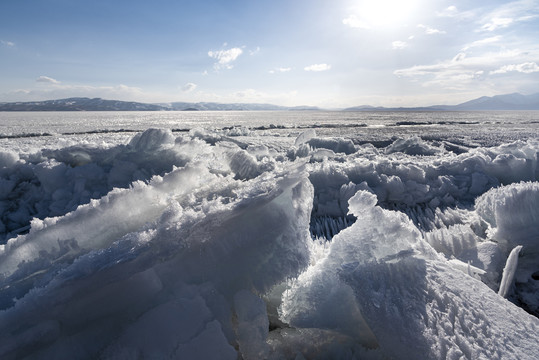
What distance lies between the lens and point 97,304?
1.37m

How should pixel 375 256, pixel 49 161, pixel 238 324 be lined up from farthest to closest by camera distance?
pixel 49 161
pixel 375 256
pixel 238 324

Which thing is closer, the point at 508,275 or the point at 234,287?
the point at 234,287

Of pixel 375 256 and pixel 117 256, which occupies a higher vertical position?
pixel 117 256

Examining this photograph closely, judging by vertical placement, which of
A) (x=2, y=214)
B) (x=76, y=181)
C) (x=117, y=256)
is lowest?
(x=2, y=214)

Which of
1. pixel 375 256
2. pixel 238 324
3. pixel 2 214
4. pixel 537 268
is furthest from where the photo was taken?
pixel 2 214

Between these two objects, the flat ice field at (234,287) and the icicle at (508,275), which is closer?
the flat ice field at (234,287)

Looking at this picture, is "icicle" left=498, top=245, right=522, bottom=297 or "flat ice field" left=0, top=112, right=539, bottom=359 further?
"icicle" left=498, top=245, right=522, bottom=297

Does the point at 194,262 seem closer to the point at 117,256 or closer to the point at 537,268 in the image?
the point at 117,256

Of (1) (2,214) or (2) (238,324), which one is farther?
(1) (2,214)

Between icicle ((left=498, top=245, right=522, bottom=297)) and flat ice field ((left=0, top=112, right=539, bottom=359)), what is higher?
flat ice field ((left=0, top=112, right=539, bottom=359))

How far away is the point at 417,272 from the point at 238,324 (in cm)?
95

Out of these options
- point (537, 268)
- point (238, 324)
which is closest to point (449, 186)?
point (537, 268)

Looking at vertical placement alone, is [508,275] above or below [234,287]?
below

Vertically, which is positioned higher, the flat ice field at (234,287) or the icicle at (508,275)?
the flat ice field at (234,287)
